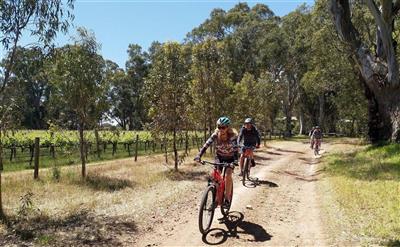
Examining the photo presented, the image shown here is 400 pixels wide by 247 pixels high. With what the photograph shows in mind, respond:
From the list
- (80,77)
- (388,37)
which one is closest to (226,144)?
(80,77)

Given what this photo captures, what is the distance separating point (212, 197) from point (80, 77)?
31.5ft

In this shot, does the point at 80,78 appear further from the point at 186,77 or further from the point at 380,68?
the point at 380,68

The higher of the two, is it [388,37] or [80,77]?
[388,37]

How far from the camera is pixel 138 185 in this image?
15.3m

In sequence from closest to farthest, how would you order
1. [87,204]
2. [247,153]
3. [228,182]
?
[228,182] → [87,204] → [247,153]

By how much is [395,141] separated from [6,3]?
66.2ft

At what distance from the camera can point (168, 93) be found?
19.3 meters

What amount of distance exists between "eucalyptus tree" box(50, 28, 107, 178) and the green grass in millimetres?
9703

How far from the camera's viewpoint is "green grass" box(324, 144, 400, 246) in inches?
344

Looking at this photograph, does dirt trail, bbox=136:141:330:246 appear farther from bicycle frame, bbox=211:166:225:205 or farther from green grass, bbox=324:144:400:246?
green grass, bbox=324:144:400:246

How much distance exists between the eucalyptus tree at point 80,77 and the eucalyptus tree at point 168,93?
113 inches

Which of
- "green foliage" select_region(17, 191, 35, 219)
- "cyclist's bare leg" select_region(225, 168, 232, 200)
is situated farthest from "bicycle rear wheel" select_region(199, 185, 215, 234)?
"green foliage" select_region(17, 191, 35, 219)

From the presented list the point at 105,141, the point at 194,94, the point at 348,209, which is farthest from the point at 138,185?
the point at 105,141

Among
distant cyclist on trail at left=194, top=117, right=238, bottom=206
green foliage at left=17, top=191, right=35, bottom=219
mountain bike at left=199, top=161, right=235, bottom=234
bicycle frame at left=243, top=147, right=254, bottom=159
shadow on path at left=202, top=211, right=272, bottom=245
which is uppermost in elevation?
distant cyclist on trail at left=194, top=117, right=238, bottom=206
